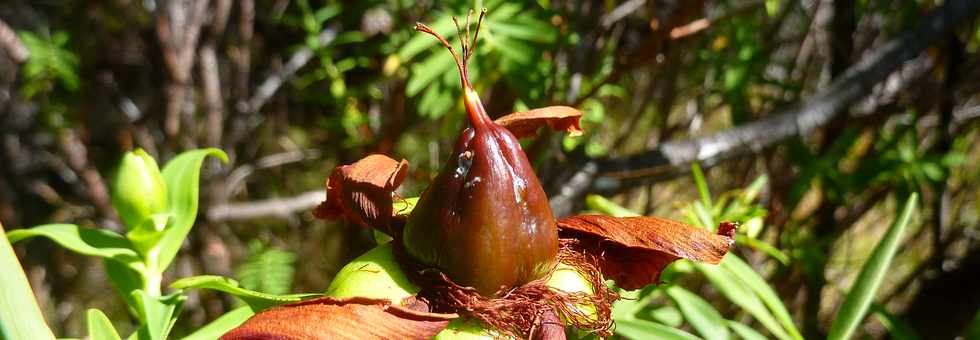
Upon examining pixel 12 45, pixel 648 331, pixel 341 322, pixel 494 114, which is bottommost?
pixel 648 331

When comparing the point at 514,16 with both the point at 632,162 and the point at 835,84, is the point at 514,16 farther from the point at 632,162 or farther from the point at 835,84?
the point at 835,84

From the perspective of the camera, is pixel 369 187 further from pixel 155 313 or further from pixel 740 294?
pixel 740 294

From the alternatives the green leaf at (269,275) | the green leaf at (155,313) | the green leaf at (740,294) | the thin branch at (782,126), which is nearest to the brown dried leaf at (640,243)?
the green leaf at (740,294)

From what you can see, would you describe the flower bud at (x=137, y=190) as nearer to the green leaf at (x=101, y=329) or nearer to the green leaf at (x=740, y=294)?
the green leaf at (x=101, y=329)

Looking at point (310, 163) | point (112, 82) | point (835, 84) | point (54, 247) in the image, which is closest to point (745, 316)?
point (835, 84)

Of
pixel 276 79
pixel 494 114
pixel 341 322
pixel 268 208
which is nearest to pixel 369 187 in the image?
pixel 341 322

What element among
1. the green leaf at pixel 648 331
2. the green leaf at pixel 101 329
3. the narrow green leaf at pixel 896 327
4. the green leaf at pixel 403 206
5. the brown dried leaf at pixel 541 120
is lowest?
the narrow green leaf at pixel 896 327
